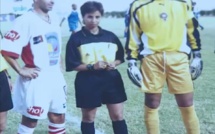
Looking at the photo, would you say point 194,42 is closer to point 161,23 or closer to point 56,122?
point 161,23

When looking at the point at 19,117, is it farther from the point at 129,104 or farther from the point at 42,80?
the point at 42,80

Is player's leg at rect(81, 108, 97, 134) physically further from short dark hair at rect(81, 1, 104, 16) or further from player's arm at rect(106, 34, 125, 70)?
short dark hair at rect(81, 1, 104, 16)

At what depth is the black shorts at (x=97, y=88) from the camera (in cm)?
418

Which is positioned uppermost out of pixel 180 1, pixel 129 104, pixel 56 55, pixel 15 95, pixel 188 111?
pixel 180 1

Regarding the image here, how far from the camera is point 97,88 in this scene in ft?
13.7

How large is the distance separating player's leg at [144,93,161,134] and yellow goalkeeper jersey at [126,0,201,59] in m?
0.39

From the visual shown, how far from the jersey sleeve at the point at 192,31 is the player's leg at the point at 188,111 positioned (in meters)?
0.44

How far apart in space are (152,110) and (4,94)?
1300mm

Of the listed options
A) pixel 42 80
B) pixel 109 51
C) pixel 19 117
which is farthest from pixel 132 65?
pixel 19 117

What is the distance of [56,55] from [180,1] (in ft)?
3.84

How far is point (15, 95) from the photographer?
156 inches

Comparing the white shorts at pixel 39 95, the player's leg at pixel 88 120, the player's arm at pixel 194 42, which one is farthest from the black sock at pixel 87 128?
the player's arm at pixel 194 42

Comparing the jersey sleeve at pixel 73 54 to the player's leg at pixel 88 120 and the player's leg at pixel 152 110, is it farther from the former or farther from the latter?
the player's leg at pixel 152 110

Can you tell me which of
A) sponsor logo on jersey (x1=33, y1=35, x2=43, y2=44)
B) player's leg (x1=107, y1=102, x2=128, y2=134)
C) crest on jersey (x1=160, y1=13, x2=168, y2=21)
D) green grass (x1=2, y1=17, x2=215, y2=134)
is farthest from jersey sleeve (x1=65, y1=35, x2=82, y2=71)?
green grass (x1=2, y1=17, x2=215, y2=134)
